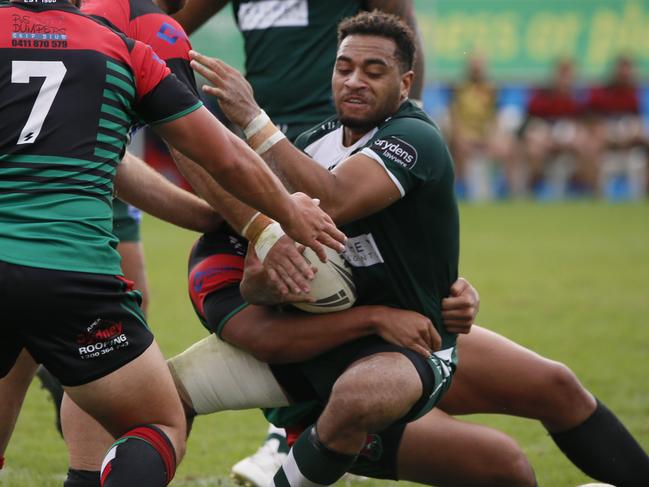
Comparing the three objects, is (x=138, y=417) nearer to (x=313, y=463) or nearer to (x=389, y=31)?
(x=313, y=463)

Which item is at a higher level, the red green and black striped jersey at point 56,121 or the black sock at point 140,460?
the red green and black striped jersey at point 56,121

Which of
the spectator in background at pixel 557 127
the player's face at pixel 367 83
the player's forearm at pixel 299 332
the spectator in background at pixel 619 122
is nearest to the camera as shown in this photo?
the player's forearm at pixel 299 332

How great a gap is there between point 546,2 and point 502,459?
18.4 m

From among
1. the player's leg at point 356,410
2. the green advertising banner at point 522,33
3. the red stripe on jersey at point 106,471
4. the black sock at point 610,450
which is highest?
the red stripe on jersey at point 106,471

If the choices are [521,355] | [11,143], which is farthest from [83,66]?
[521,355]

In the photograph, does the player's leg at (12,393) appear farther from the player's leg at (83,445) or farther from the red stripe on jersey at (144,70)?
the red stripe on jersey at (144,70)

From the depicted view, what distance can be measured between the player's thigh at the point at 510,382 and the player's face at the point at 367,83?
3.24ft

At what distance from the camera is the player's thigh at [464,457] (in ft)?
13.9

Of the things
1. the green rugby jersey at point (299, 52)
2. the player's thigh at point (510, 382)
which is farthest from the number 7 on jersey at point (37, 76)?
the green rugby jersey at point (299, 52)

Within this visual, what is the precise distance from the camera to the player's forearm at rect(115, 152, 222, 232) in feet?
14.9

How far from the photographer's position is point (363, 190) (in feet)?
12.9

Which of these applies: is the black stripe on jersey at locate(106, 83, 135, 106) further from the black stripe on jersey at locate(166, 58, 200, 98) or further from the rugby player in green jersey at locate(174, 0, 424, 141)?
the rugby player in green jersey at locate(174, 0, 424, 141)

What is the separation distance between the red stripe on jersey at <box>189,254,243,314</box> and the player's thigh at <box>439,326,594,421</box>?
933 millimetres

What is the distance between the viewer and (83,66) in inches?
130
